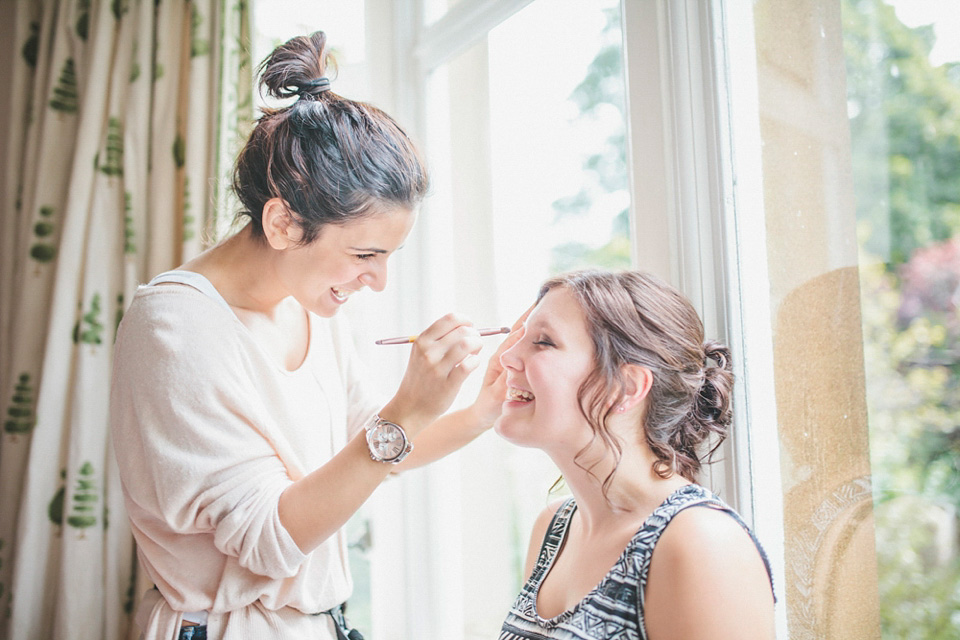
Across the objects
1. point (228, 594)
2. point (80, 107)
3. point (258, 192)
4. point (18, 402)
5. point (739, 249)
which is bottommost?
point (228, 594)

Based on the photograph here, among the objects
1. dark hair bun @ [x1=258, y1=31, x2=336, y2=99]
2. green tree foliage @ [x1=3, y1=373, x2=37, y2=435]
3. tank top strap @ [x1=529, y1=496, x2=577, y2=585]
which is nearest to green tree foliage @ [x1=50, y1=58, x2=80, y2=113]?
green tree foliage @ [x1=3, y1=373, x2=37, y2=435]

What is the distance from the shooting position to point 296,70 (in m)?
1.21

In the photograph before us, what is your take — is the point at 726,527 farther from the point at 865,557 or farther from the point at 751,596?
the point at 865,557

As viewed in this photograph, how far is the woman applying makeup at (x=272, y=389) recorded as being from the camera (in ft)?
3.46

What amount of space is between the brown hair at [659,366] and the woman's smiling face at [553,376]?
15mm

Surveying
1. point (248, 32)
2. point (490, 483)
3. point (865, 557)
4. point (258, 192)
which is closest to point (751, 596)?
point (865, 557)

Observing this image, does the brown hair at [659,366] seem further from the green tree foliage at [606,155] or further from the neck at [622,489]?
the green tree foliage at [606,155]

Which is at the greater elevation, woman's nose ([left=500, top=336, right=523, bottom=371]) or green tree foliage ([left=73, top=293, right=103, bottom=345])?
green tree foliage ([left=73, top=293, right=103, bottom=345])

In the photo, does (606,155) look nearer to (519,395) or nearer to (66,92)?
(519,395)

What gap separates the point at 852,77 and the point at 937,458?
1.71 feet

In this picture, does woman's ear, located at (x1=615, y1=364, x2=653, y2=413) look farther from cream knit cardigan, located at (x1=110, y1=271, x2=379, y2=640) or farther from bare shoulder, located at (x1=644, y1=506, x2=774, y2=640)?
cream knit cardigan, located at (x1=110, y1=271, x2=379, y2=640)

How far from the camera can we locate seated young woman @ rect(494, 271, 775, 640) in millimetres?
981

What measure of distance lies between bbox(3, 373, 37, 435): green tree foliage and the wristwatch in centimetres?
177

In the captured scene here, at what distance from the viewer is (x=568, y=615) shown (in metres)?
0.96
